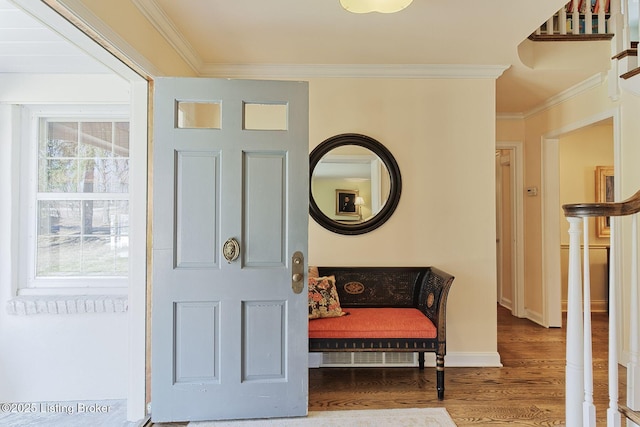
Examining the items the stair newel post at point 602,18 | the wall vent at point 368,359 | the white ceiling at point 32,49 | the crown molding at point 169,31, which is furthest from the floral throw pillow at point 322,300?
the stair newel post at point 602,18

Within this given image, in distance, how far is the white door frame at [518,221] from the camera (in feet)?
13.6

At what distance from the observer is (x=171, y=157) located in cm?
202

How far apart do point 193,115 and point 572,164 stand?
4869mm

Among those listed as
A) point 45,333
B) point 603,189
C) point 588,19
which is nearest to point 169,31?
point 45,333

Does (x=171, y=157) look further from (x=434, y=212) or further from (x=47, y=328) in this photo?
(x=434, y=212)

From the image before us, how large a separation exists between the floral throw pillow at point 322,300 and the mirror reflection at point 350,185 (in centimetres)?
63

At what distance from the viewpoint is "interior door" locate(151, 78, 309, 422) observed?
2021 mm

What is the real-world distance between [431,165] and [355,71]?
3.52 ft

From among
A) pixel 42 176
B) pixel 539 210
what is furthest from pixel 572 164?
pixel 42 176

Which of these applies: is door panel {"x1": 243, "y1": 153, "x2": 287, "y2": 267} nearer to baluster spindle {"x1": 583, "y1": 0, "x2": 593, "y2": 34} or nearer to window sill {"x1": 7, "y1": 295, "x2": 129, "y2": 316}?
window sill {"x1": 7, "y1": 295, "x2": 129, "y2": 316}

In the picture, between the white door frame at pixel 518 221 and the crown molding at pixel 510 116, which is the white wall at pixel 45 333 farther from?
the white door frame at pixel 518 221

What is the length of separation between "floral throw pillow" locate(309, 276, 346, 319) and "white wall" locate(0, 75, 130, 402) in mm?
1536

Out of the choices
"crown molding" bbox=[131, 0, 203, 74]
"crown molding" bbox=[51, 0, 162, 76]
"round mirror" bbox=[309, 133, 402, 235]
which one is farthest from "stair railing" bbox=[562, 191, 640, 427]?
"crown molding" bbox=[131, 0, 203, 74]

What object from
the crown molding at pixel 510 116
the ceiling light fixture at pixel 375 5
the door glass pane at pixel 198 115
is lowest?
the door glass pane at pixel 198 115
